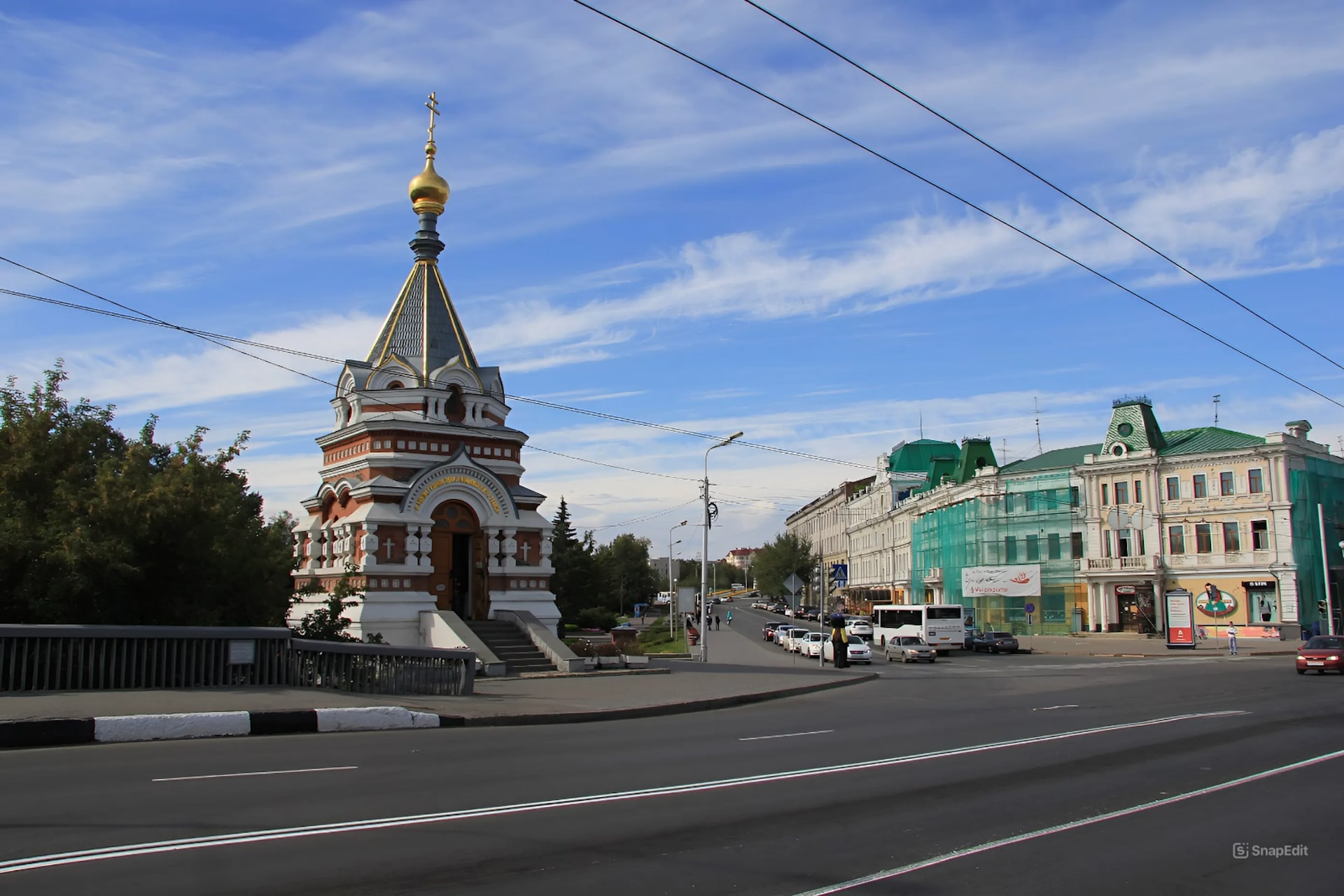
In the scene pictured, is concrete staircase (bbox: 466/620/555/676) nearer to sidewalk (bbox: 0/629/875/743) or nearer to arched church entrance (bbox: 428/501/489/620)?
arched church entrance (bbox: 428/501/489/620)

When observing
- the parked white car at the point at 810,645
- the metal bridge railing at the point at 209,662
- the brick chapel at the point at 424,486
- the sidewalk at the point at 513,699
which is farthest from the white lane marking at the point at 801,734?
the parked white car at the point at 810,645

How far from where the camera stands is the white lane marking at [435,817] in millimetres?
6594

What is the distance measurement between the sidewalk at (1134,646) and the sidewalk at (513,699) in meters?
22.1

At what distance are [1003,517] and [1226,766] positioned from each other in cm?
5117

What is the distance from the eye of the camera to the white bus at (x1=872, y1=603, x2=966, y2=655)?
148 feet

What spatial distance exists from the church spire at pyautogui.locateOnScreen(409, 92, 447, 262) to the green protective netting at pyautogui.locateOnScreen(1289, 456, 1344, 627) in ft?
137

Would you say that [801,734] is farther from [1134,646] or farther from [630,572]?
[630,572]

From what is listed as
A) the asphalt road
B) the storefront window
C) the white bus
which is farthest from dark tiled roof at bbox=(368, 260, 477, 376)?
the storefront window

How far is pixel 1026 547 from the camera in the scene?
59688 mm

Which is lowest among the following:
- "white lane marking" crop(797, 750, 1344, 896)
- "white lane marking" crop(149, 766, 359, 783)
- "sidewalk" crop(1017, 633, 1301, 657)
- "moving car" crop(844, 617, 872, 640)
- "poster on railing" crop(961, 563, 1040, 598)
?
"sidewalk" crop(1017, 633, 1301, 657)

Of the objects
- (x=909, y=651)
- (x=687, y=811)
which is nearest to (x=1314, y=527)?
(x=909, y=651)

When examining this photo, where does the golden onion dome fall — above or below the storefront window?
above

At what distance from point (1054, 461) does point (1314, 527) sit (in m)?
14.5

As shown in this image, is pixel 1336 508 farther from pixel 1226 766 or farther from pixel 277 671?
pixel 277 671
